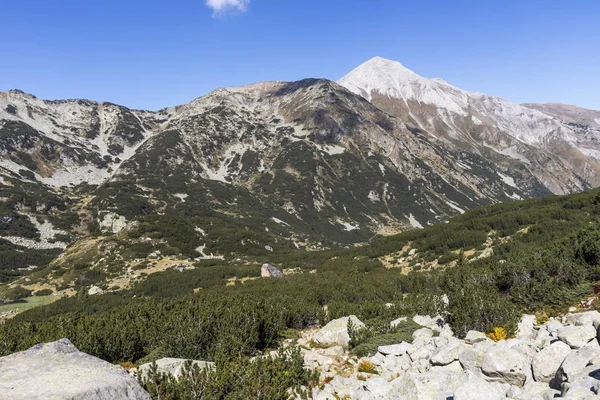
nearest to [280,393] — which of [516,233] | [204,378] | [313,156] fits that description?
[204,378]

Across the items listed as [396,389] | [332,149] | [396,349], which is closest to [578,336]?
[396,389]

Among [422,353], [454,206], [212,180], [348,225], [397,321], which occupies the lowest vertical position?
[348,225]

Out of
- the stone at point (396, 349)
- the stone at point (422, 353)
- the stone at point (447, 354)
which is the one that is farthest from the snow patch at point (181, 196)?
the stone at point (447, 354)

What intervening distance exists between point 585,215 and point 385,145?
168853 millimetres

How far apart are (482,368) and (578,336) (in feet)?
7.59

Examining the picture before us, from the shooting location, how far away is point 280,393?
724 centimetres

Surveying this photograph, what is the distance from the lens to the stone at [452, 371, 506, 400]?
A: 5.72 metres

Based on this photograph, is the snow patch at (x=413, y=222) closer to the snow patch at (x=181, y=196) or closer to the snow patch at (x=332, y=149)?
the snow patch at (x=332, y=149)

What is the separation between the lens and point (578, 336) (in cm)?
761

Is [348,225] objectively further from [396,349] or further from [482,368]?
[482,368]

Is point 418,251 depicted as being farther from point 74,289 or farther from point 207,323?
point 74,289

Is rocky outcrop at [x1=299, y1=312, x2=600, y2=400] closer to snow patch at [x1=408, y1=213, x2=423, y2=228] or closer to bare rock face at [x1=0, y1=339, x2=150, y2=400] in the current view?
bare rock face at [x1=0, y1=339, x2=150, y2=400]

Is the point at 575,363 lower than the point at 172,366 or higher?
higher

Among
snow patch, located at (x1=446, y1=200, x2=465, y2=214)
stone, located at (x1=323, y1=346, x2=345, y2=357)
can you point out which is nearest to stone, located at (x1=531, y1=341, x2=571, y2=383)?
stone, located at (x1=323, y1=346, x2=345, y2=357)
